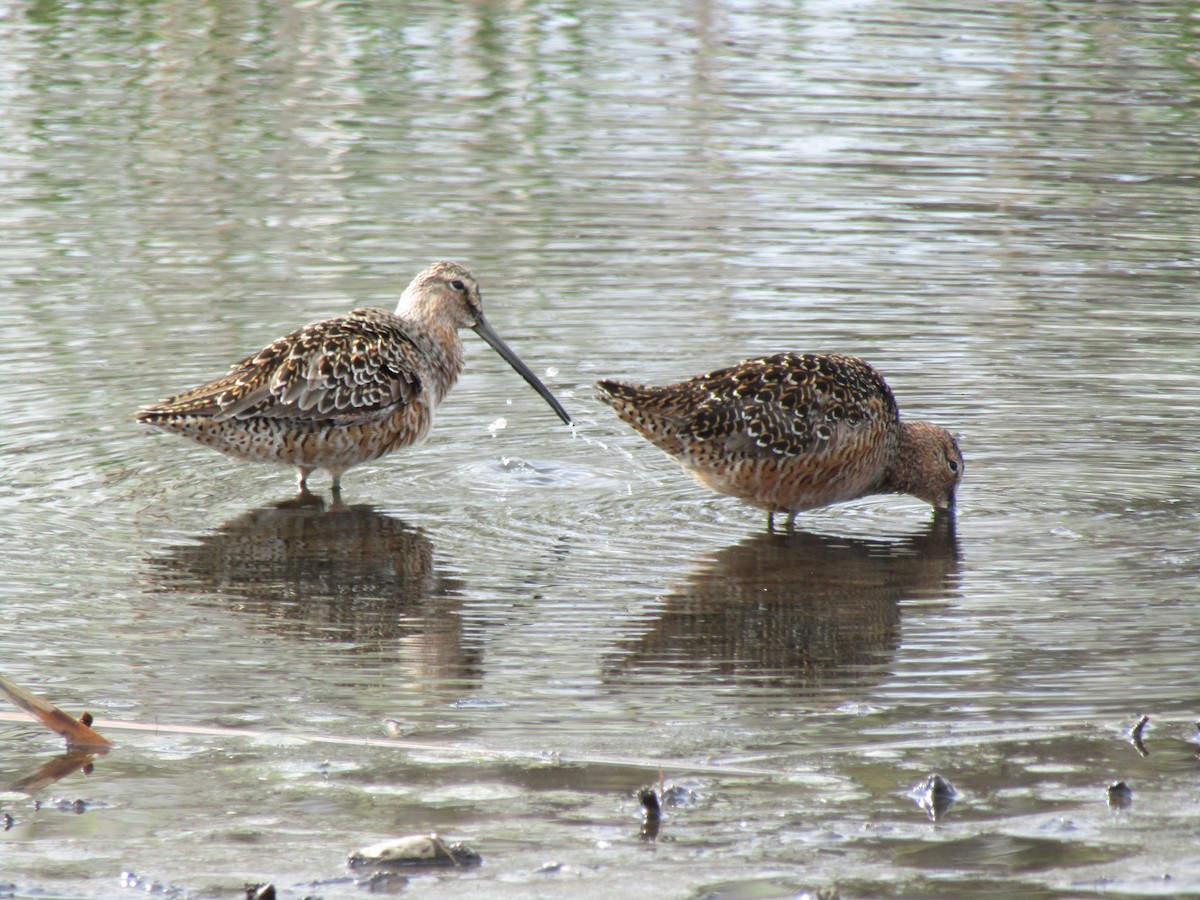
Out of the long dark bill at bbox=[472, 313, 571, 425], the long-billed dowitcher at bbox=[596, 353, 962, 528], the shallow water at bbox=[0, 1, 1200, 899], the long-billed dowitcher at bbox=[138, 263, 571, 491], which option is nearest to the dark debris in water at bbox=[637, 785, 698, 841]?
the shallow water at bbox=[0, 1, 1200, 899]

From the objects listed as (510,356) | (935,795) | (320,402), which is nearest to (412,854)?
(935,795)

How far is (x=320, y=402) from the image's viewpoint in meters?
7.83

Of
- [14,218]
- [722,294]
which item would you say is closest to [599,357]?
[722,294]

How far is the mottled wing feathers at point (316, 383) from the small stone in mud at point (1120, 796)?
4.15 metres

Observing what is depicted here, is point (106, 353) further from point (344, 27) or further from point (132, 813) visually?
point (344, 27)

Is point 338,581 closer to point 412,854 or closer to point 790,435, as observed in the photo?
point 790,435

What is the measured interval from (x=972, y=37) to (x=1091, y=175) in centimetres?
489

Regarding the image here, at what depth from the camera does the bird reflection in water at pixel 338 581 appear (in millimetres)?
5945

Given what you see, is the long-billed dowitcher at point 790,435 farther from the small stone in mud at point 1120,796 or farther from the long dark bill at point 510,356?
the small stone in mud at point 1120,796

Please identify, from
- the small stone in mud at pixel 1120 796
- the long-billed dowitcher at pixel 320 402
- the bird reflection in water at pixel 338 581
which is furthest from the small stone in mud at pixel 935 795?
the long-billed dowitcher at pixel 320 402

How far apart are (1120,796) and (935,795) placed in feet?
1.54

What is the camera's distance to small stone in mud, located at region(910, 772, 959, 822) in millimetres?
4492

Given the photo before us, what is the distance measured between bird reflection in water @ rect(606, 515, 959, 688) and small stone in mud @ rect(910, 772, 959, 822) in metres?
1.00

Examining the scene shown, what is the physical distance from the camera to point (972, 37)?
18203mm
